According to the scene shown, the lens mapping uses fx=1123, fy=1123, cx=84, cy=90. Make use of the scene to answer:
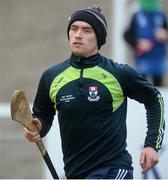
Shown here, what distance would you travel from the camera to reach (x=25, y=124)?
7176 mm

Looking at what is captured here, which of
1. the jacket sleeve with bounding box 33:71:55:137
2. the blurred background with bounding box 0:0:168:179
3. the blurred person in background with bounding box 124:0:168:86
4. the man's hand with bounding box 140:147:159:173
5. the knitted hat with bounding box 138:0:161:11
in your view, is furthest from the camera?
the blurred background with bounding box 0:0:168:179

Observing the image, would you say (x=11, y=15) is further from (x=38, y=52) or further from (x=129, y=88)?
(x=129, y=88)

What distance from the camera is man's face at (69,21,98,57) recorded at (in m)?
7.21

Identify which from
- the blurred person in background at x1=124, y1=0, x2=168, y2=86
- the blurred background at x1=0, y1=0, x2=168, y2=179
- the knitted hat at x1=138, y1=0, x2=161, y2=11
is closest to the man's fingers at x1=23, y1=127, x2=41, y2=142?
the blurred person in background at x1=124, y1=0, x2=168, y2=86

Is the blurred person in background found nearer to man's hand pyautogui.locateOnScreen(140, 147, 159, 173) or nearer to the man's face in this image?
the man's face

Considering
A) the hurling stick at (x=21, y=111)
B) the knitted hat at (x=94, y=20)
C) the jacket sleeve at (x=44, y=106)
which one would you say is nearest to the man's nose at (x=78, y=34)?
the knitted hat at (x=94, y=20)

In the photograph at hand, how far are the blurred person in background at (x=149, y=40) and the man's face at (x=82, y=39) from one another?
20.4 ft

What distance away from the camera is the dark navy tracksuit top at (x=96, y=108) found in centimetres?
714

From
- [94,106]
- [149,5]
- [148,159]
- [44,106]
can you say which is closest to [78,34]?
[94,106]

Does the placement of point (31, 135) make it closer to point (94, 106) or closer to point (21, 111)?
point (21, 111)

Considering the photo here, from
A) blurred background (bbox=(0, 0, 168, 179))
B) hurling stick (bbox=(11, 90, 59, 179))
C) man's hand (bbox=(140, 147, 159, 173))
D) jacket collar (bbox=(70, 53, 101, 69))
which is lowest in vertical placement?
blurred background (bbox=(0, 0, 168, 179))

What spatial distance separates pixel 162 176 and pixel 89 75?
2.45 meters

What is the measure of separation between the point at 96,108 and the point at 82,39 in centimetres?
45

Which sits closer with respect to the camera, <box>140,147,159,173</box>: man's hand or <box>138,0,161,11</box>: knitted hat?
<box>140,147,159,173</box>: man's hand
